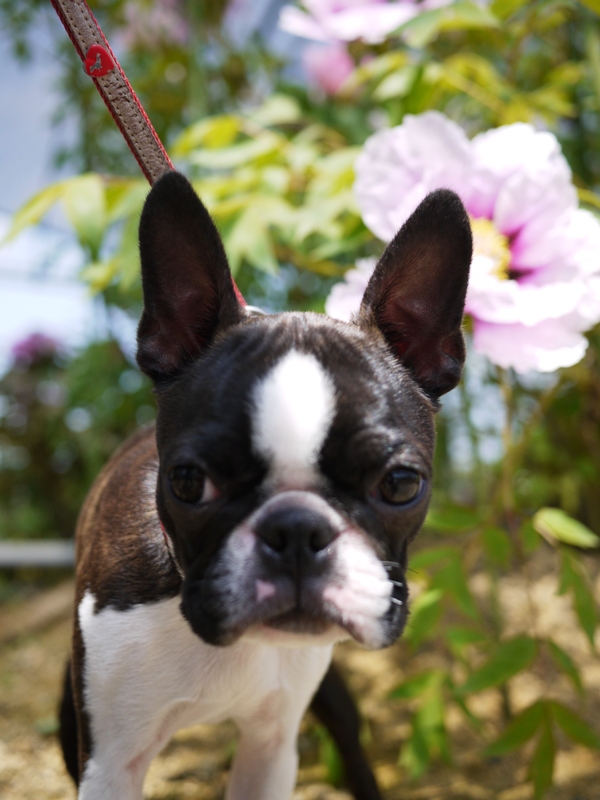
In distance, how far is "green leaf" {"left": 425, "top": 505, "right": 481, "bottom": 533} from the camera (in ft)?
4.03

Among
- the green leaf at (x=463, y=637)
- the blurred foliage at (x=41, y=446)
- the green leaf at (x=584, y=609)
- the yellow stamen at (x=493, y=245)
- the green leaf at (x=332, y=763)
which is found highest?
the yellow stamen at (x=493, y=245)

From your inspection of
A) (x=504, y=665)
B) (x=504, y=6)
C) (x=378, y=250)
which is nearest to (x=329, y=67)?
(x=378, y=250)

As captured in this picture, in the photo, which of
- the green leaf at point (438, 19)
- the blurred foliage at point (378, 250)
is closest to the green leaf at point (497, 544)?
the blurred foliage at point (378, 250)

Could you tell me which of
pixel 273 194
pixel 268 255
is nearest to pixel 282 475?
pixel 268 255

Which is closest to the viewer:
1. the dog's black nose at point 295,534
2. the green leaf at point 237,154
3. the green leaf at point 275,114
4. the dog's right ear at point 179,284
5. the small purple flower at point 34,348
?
the dog's black nose at point 295,534

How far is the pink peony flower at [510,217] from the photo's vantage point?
876mm

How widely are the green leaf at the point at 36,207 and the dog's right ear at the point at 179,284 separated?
51cm

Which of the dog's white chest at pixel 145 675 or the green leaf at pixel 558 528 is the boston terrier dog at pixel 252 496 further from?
the green leaf at pixel 558 528

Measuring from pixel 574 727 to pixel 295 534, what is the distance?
0.78 metres

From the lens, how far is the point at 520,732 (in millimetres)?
1132

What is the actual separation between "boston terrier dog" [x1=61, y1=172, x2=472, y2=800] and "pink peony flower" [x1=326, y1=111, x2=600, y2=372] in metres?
0.13

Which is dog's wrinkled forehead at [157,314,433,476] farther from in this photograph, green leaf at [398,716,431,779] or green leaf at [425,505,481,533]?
green leaf at [398,716,431,779]

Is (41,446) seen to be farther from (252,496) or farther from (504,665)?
(252,496)

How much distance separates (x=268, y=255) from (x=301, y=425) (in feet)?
1.78
